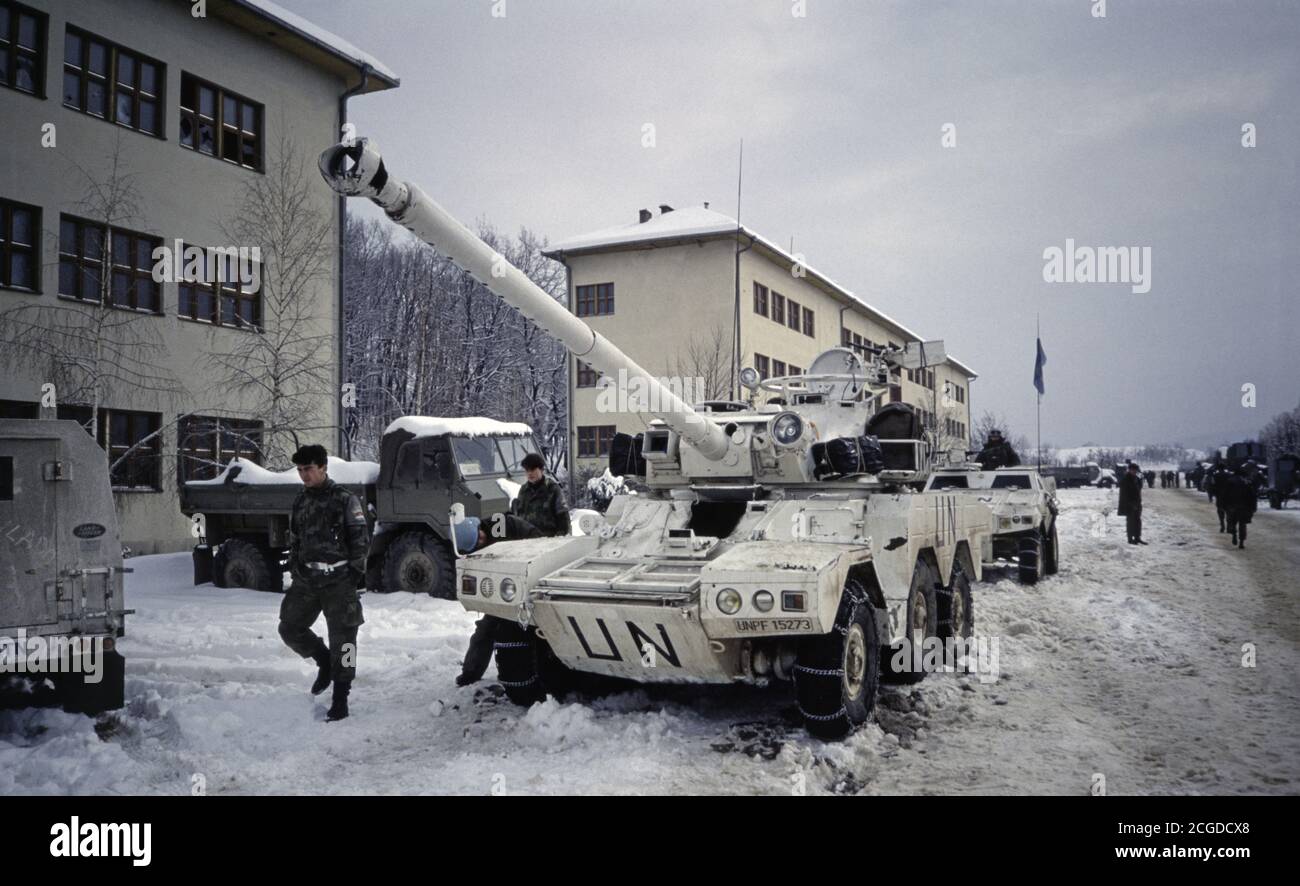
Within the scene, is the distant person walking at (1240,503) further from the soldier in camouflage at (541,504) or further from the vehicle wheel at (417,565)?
the soldier in camouflage at (541,504)

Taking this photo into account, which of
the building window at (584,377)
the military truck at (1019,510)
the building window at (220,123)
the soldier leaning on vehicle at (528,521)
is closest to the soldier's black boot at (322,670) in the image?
the soldier leaning on vehicle at (528,521)

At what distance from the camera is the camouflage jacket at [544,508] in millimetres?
7352

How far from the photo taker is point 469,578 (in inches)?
235

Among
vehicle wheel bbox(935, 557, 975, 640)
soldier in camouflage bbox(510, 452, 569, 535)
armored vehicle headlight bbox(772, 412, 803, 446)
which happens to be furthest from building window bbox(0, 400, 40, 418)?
vehicle wheel bbox(935, 557, 975, 640)

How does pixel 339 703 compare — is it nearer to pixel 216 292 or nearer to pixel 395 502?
pixel 395 502

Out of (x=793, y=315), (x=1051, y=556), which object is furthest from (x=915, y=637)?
(x=793, y=315)

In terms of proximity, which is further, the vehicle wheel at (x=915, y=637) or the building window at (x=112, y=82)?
the building window at (x=112, y=82)

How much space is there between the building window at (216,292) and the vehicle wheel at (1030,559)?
13828 millimetres

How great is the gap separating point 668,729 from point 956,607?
3.78m

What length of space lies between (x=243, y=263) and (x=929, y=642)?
48.6ft

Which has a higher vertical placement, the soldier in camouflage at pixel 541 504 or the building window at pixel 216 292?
the building window at pixel 216 292

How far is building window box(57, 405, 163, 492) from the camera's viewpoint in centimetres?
1500

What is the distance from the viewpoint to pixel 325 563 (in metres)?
6.11
